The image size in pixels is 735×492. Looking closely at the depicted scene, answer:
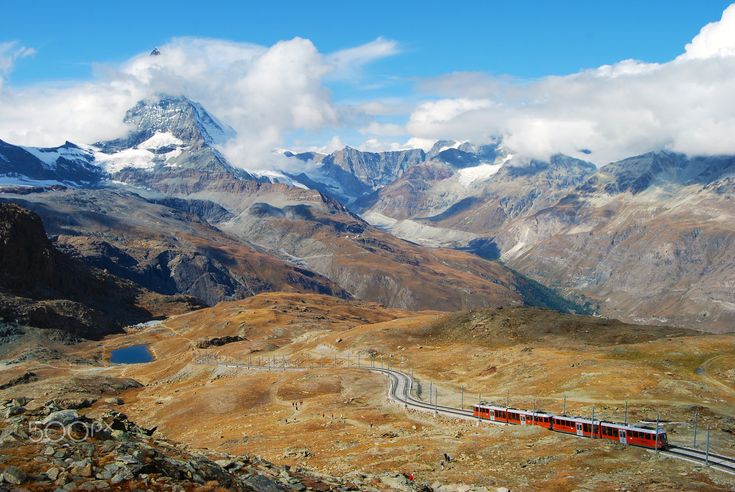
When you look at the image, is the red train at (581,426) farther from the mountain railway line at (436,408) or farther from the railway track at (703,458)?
the railway track at (703,458)

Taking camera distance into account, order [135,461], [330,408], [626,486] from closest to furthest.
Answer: [135,461] → [626,486] → [330,408]

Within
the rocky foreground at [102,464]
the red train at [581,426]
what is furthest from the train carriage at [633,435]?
the rocky foreground at [102,464]

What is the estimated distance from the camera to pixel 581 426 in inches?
3086

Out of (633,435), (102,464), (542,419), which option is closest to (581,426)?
(542,419)

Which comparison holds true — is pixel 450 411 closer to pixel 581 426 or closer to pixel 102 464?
pixel 581 426

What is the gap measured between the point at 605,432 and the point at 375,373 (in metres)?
66.7

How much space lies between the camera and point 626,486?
176 ft

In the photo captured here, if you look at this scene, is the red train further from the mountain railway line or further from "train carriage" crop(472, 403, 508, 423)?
the mountain railway line

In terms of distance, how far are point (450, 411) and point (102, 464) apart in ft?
233

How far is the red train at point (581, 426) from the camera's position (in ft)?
231

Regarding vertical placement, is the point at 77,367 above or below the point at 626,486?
below

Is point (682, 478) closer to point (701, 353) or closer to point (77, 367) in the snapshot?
point (701, 353)

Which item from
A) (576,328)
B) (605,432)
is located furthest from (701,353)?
(605,432)

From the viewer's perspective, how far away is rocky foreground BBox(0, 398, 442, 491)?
31.1 meters
